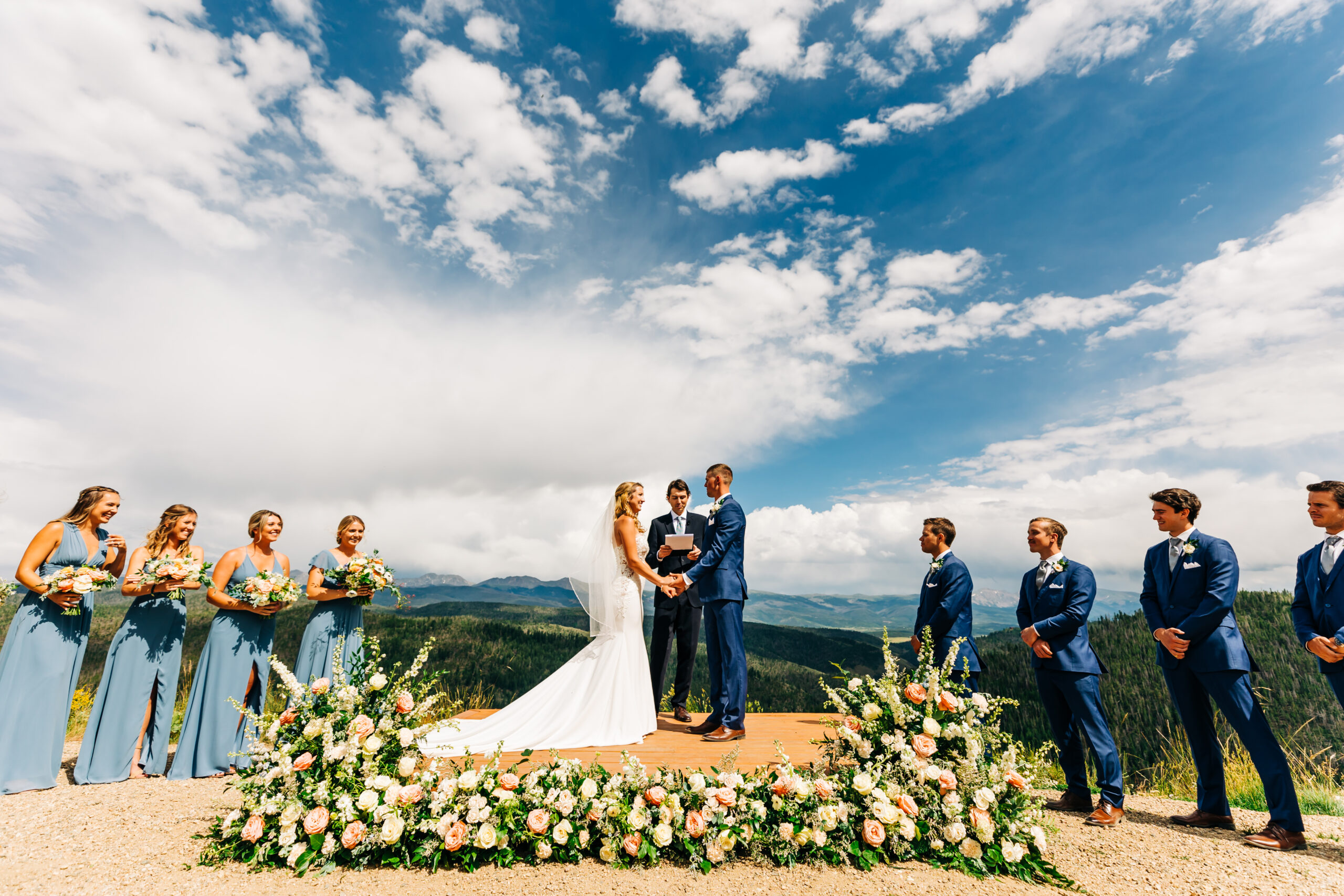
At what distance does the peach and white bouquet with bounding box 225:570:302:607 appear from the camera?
571 centimetres

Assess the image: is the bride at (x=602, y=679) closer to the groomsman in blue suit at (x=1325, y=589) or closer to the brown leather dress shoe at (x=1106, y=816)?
the brown leather dress shoe at (x=1106, y=816)

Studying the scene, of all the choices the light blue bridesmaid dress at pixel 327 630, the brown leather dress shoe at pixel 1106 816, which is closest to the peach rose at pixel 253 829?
the light blue bridesmaid dress at pixel 327 630

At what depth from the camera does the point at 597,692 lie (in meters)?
5.91

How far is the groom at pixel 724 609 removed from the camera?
5.86 meters

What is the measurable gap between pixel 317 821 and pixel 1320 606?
22.8ft

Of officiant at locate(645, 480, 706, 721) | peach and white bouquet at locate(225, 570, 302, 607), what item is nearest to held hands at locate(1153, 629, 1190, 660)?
officiant at locate(645, 480, 706, 721)

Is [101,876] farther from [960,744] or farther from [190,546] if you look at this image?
[960,744]

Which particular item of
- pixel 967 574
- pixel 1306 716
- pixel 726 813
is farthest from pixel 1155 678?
pixel 726 813

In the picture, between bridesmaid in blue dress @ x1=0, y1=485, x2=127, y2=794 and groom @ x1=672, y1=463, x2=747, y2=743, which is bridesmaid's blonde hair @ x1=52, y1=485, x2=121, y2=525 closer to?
bridesmaid in blue dress @ x1=0, y1=485, x2=127, y2=794

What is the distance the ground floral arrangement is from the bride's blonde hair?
2.74 meters

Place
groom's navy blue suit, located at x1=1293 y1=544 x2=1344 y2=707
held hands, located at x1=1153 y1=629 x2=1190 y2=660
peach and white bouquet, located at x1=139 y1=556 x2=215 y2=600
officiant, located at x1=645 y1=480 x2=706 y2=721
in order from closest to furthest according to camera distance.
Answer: groom's navy blue suit, located at x1=1293 y1=544 x2=1344 y2=707 → held hands, located at x1=1153 y1=629 x2=1190 y2=660 → peach and white bouquet, located at x1=139 y1=556 x2=215 y2=600 → officiant, located at x1=645 y1=480 x2=706 y2=721

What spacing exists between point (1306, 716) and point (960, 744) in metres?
19.9

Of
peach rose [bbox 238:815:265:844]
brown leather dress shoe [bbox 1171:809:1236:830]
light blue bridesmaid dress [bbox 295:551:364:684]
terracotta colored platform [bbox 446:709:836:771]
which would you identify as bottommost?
brown leather dress shoe [bbox 1171:809:1236:830]

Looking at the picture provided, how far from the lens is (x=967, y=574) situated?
18.2 ft
